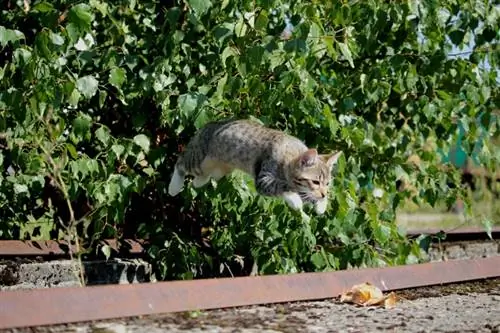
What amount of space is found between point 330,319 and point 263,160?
5.12 ft

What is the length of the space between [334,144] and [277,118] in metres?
0.40

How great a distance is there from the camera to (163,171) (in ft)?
18.2

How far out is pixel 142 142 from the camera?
4.85 metres

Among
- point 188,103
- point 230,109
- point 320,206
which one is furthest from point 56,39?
point 320,206

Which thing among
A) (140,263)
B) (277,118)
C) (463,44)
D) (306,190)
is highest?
(463,44)

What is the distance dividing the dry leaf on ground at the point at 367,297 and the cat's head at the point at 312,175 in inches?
40.0

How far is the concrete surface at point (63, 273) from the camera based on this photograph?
16.6 ft

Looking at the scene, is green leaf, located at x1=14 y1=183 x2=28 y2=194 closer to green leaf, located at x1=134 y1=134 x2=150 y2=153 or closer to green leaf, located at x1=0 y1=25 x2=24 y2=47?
green leaf, located at x1=134 y1=134 x2=150 y2=153

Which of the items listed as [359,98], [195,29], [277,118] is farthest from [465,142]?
[195,29]

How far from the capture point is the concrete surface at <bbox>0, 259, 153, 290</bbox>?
16.6ft

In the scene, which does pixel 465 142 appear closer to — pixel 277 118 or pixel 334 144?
pixel 334 144

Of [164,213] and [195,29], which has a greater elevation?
[195,29]

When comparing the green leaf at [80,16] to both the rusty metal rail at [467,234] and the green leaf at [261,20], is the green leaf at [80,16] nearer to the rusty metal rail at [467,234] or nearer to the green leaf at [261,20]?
the green leaf at [261,20]

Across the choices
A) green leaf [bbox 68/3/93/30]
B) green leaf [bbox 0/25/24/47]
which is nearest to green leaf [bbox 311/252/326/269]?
green leaf [bbox 68/3/93/30]
